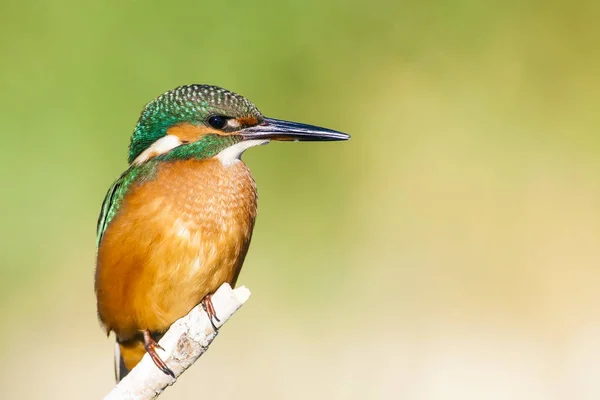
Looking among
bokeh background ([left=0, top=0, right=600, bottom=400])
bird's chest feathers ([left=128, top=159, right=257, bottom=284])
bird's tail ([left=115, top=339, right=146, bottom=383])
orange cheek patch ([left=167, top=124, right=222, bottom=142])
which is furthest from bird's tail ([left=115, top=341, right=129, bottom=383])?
bokeh background ([left=0, top=0, right=600, bottom=400])

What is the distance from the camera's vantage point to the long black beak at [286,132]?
2750mm

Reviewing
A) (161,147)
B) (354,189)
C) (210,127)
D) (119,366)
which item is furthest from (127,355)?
(354,189)

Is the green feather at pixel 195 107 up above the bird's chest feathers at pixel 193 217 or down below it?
above

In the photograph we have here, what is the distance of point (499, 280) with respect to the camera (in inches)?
190

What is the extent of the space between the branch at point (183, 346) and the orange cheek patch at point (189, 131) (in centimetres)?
49

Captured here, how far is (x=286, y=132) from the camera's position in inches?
109

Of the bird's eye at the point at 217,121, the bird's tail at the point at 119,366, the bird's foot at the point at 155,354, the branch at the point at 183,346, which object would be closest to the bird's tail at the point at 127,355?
the bird's tail at the point at 119,366

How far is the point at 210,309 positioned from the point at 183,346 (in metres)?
0.16

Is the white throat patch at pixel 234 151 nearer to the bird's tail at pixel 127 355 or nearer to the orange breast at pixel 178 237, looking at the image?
the orange breast at pixel 178 237

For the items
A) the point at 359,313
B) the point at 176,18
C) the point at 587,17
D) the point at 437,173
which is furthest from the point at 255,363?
the point at 587,17

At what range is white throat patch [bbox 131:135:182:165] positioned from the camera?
9.13ft

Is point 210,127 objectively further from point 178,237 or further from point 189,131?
point 178,237

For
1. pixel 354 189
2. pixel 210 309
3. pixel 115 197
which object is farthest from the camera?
pixel 354 189

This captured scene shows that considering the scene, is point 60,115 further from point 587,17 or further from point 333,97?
point 587,17
